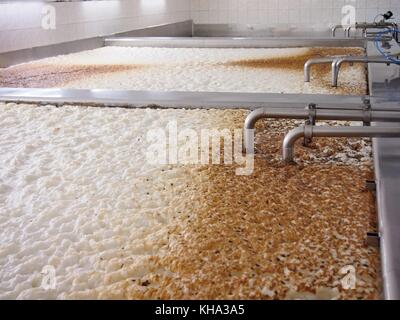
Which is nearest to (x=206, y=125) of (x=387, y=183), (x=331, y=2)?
(x=387, y=183)

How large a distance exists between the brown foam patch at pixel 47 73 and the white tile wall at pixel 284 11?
3.83 metres

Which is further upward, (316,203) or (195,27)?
(195,27)

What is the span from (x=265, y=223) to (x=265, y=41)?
4185mm

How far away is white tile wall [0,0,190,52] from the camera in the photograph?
4.53m

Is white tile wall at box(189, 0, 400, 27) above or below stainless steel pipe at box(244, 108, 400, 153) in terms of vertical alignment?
above

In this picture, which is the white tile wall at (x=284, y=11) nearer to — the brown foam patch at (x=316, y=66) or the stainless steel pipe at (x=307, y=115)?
the brown foam patch at (x=316, y=66)

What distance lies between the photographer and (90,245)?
1.46 meters

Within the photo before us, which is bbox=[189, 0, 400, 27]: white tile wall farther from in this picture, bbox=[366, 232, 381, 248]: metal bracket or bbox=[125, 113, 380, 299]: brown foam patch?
bbox=[366, 232, 381, 248]: metal bracket

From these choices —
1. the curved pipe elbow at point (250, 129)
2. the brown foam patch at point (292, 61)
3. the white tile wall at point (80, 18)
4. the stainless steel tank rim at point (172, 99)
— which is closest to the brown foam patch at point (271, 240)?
the curved pipe elbow at point (250, 129)

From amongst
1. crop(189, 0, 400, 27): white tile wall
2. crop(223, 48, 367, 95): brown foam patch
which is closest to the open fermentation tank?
crop(223, 48, 367, 95): brown foam patch

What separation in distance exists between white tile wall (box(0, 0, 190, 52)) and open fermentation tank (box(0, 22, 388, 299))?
173 centimetres

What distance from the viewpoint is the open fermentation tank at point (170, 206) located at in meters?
1.25

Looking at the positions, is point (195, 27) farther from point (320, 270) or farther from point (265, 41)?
point (320, 270)

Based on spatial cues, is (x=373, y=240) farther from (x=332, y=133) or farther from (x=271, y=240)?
(x=332, y=133)
